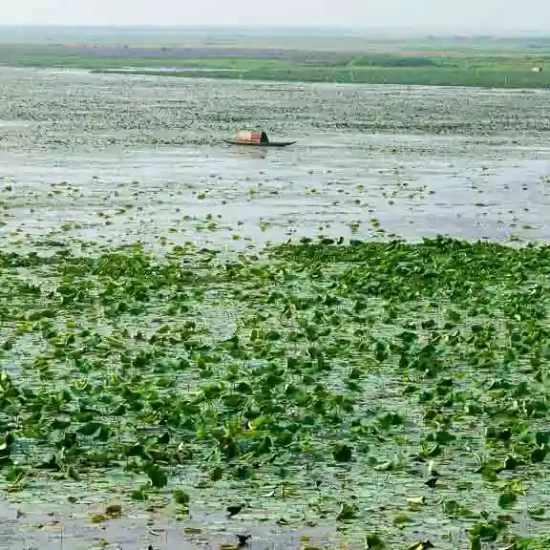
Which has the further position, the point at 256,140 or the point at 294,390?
the point at 256,140

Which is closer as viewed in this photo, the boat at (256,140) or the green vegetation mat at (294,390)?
the green vegetation mat at (294,390)

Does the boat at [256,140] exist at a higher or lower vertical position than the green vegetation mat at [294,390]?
lower

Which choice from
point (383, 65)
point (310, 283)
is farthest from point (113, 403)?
point (383, 65)

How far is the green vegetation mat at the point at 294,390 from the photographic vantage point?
11.6 metres

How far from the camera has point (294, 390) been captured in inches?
568

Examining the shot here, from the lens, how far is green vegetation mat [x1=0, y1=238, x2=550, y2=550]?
38.0 feet

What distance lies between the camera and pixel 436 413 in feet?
46.4

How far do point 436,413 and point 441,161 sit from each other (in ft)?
111

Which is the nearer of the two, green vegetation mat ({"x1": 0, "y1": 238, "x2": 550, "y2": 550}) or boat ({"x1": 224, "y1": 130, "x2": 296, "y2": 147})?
green vegetation mat ({"x1": 0, "y1": 238, "x2": 550, "y2": 550})

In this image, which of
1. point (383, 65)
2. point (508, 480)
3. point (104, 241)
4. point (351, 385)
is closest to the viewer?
point (508, 480)

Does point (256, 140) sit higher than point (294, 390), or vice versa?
point (294, 390)

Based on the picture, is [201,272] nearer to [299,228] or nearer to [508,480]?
[299,228]

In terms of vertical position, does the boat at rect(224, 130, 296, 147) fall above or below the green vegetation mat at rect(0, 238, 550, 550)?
below

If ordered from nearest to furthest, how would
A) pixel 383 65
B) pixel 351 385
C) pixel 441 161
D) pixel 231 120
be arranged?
pixel 351 385
pixel 441 161
pixel 231 120
pixel 383 65
